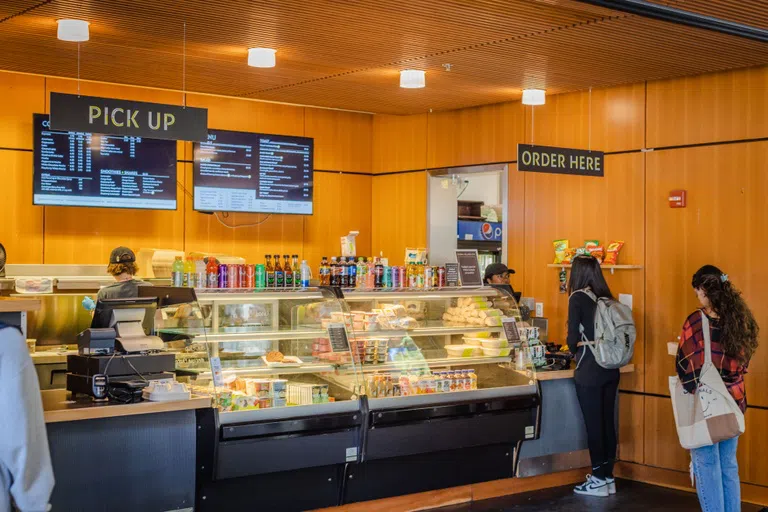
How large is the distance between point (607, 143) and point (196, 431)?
14.3ft

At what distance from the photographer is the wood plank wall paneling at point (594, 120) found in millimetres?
7555

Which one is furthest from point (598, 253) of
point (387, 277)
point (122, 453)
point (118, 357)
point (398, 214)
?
point (122, 453)

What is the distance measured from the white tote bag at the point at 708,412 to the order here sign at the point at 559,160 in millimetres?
1785

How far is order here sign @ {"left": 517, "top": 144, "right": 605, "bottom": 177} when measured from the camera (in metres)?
6.80

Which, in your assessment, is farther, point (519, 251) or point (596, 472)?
point (519, 251)

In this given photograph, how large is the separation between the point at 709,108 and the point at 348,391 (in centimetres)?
360

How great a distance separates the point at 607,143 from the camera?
773 cm

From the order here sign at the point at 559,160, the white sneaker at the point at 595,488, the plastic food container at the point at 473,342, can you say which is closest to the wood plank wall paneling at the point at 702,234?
the order here sign at the point at 559,160

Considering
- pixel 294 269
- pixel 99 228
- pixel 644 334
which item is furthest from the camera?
pixel 99 228

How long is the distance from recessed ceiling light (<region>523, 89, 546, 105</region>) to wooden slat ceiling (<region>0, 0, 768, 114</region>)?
0.15 metres

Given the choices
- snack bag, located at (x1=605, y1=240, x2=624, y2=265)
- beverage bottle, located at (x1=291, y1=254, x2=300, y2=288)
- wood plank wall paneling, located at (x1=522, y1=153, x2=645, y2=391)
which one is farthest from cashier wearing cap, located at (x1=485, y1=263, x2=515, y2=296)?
beverage bottle, located at (x1=291, y1=254, x2=300, y2=288)

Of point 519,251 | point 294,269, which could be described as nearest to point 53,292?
point 294,269

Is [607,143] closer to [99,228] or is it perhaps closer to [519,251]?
[519,251]

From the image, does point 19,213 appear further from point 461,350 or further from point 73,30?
point 461,350
